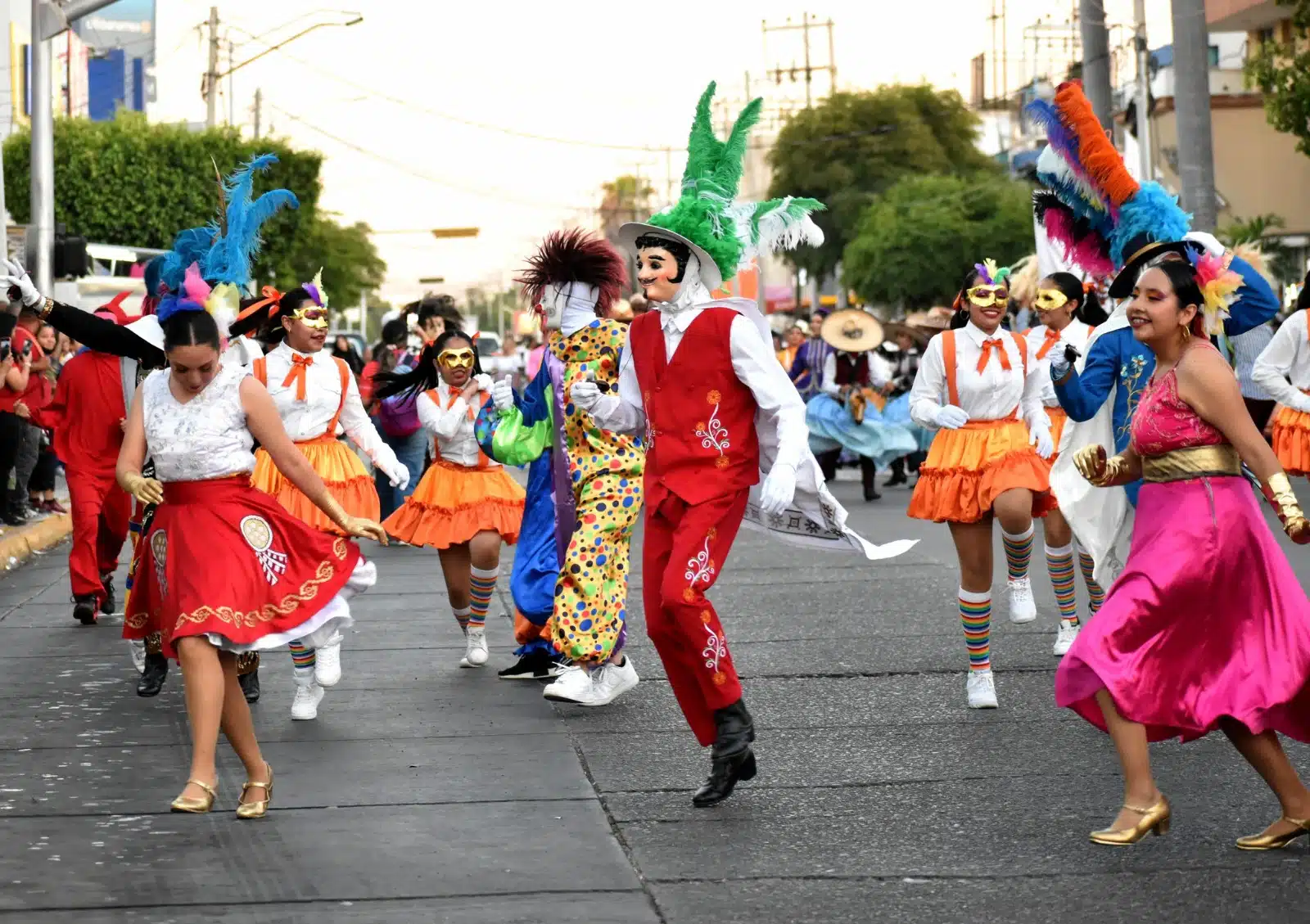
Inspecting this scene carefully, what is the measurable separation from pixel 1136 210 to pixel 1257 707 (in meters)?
2.61

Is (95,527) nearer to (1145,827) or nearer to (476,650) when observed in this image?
(476,650)

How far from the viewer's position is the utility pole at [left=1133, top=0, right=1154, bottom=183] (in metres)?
36.5

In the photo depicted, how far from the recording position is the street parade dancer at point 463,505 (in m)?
9.79

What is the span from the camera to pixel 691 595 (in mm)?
6539

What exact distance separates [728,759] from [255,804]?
5.02 feet

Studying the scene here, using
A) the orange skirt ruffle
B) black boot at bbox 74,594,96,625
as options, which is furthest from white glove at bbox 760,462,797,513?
the orange skirt ruffle

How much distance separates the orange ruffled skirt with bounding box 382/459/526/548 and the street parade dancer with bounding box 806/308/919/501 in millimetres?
12192

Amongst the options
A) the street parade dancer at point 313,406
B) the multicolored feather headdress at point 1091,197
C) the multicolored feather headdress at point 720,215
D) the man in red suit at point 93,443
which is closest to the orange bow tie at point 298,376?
the street parade dancer at point 313,406

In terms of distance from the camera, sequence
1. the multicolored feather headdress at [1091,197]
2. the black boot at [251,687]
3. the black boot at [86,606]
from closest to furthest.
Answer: the multicolored feather headdress at [1091,197] < the black boot at [251,687] < the black boot at [86,606]

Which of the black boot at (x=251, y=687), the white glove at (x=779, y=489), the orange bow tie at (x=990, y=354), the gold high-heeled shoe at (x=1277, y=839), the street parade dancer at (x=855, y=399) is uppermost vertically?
the street parade dancer at (x=855, y=399)

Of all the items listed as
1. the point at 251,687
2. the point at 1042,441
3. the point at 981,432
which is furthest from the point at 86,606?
the point at 1042,441

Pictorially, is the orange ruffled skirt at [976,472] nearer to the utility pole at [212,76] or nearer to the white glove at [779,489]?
the white glove at [779,489]

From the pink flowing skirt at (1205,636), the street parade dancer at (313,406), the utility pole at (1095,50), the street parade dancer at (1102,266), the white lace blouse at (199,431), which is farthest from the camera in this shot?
the utility pole at (1095,50)

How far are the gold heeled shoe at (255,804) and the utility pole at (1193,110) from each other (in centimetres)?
1515
